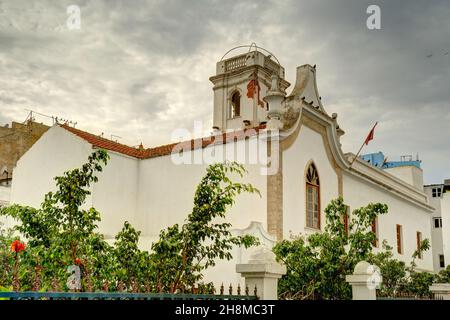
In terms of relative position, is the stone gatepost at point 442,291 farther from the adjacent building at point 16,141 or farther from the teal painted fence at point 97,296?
the adjacent building at point 16,141

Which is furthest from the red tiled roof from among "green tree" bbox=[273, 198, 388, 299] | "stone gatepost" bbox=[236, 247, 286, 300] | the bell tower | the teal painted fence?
the teal painted fence

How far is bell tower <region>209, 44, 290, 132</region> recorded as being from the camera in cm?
2672

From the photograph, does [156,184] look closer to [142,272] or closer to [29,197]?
[29,197]

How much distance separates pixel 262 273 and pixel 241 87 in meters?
20.5

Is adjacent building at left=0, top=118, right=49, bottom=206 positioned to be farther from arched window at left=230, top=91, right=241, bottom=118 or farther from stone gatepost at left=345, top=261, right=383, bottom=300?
stone gatepost at left=345, top=261, right=383, bottom=300

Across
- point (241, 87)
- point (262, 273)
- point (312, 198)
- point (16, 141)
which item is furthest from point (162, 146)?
point (16, 141)

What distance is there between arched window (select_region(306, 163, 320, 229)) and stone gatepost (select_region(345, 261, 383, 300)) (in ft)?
25.1

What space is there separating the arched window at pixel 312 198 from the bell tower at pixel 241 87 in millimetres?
8170

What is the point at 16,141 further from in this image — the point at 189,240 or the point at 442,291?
the point at 189,240

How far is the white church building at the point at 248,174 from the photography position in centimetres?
1620

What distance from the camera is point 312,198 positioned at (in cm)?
1830

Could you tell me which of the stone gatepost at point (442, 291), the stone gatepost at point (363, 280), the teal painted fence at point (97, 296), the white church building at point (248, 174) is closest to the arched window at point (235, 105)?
the white church building at point (248, 174)

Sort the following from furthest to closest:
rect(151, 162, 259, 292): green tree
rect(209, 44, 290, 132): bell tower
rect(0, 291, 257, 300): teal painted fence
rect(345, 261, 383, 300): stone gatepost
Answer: rect(209, 44, 290, 132): bell tower
rect(345, 261, 383, 300): stone gatepost
rect(151, 162, 259, 292): green tree
rect(0, 291, 257, 300): teal painted fence
